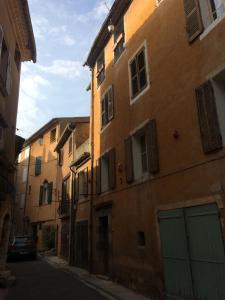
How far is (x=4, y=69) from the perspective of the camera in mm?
11117

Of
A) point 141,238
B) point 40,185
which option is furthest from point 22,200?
point 141,238

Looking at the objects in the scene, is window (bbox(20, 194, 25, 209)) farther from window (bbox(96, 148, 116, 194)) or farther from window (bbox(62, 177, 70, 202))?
window (bbox(96, 148, 116, 194))

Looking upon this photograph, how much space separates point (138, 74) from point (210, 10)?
359cm

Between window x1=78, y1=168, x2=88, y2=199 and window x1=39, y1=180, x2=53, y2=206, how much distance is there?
11201 millimetres

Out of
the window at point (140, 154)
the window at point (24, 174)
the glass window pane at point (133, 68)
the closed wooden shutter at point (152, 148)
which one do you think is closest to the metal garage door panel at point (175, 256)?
the closed wooden shutter at point (152, 148)

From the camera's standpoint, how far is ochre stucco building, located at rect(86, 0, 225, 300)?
693cm

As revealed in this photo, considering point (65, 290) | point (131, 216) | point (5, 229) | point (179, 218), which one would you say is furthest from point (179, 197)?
point (5, 229)

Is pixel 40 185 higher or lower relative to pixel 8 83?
higher

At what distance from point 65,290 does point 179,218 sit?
498cm

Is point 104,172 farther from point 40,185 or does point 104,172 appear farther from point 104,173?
point 40,185

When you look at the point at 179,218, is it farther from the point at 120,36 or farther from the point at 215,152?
the point at 120,36

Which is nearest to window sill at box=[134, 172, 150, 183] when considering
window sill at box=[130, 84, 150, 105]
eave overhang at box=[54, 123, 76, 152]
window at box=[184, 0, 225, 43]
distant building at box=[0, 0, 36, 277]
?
window sill at box=[130, 84, 150, 105]

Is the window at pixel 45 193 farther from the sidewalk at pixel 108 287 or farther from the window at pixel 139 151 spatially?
the window at pixel 139 151

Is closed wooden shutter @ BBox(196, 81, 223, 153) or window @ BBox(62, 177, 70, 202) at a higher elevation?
window @ BBox(62, 177, 70, 202)
